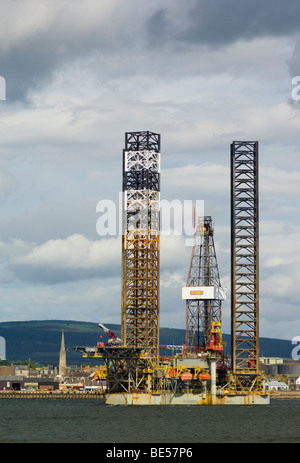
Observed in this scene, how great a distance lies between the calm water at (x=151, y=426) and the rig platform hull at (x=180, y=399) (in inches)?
367

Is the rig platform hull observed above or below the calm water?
above

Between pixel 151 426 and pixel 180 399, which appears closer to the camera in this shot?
pixel 151 426

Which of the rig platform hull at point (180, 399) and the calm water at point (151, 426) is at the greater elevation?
the rig platform hull at point (180, 399)

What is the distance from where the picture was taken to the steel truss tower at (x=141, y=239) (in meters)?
152

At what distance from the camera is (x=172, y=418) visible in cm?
11756

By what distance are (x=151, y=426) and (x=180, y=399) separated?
2033 inches

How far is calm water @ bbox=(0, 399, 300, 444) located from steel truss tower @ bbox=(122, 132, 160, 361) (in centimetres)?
1939

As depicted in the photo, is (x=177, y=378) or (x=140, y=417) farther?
(x=177, y=378)

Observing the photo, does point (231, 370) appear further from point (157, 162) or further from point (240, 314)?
point (157, 162)

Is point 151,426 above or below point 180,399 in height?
below

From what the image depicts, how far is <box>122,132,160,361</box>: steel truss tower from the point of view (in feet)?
500

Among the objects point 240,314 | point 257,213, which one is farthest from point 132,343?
point 257,213

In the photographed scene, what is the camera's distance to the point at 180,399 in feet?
503
